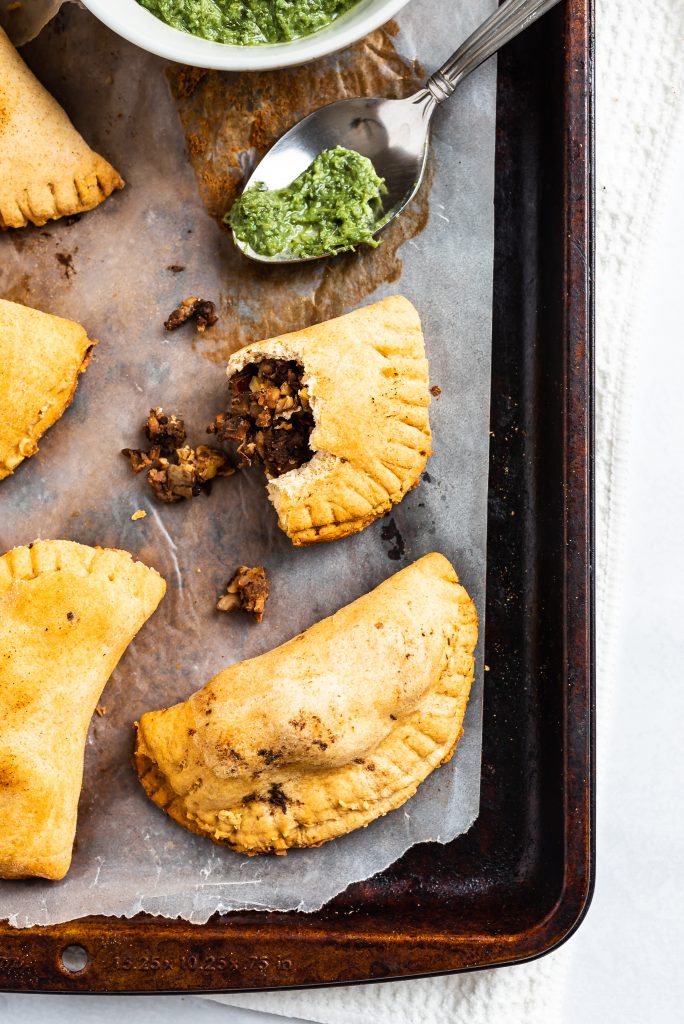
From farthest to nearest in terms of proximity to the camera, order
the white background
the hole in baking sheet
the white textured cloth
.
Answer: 1. the white background
2. the white textured cloth
3. the hole in baking sheet

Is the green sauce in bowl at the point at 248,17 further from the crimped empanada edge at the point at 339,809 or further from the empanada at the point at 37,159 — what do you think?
the crimped empanada edge at the point at 339,809

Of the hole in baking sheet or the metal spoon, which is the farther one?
the metal spoon

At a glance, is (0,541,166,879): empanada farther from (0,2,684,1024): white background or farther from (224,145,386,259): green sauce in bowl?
(0,2,684,1024): white background

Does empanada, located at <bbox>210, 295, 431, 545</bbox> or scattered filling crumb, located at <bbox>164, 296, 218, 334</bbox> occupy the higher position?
scattered filling crumb, located at <bbox>164, 296, 218, 334</bbox>

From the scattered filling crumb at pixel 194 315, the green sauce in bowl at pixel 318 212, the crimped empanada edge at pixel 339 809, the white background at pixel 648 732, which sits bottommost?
the white background at pixel 648 732

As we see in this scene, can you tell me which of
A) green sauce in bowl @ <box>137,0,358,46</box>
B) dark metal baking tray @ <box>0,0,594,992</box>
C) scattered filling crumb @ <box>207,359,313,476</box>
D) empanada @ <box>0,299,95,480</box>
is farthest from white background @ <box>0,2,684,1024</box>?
empanada @ <box>0,299,95,480</box>

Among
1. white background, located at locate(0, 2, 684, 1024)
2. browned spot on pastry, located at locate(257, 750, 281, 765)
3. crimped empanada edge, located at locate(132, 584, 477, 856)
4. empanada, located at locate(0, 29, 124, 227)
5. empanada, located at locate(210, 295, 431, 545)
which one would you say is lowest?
white background, located at locate(0, 2, 684, 1024)

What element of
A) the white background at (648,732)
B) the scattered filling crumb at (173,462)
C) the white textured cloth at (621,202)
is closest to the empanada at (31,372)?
the scattered filling crumb at (173,462)
